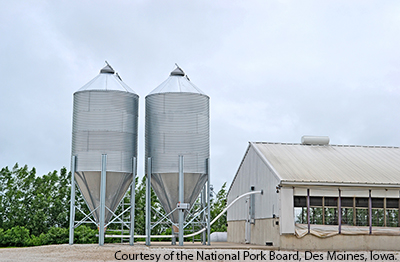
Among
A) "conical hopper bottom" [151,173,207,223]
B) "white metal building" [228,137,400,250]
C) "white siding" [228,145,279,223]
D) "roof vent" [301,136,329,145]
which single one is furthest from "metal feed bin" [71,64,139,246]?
"roof vent" [301,136,329,145]

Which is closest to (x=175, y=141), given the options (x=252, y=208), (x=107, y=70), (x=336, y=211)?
(x=107, y=70)

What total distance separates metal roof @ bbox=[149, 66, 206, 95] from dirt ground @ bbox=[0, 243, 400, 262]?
788 centimetres

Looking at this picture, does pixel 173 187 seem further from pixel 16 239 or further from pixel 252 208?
pixel 16 239

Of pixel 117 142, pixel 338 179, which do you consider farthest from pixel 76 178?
pixel 338 179

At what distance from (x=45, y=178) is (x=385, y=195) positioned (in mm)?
31652

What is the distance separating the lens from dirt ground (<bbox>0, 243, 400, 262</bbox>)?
20578 millimetres

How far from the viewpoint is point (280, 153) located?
30.2 m

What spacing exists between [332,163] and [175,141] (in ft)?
31.3

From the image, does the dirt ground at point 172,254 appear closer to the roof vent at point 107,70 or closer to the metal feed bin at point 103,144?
the metal feed bin at point 103,144

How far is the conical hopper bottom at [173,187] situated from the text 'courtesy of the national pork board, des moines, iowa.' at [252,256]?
3823 millimetres

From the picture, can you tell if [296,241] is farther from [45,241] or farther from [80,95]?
[45,241]

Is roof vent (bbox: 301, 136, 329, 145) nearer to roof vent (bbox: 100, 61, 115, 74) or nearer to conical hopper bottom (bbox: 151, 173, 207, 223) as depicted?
conical hopper bottom (bbox: 151, 173, 207, 223)

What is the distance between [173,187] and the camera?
25672mm

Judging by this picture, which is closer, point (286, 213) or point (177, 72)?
point (286, 213)
